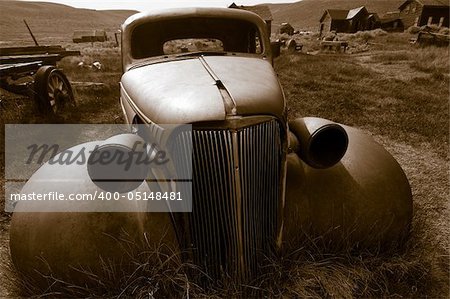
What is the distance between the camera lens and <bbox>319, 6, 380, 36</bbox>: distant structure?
122ft

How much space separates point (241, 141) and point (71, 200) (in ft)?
3.77

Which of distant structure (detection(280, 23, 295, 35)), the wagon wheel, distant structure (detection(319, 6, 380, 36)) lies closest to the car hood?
the wagon wheel

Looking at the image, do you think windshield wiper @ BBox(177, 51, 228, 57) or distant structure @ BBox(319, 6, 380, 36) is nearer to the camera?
windshield wiper @ BBox(177, 51, 228, 57)

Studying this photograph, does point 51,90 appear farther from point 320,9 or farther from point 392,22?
point 320,9

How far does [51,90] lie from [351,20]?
40.5 meters

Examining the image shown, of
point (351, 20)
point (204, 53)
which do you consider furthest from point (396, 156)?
point (351, 20)

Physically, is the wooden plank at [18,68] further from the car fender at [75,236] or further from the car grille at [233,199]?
the car grille at [233,199]

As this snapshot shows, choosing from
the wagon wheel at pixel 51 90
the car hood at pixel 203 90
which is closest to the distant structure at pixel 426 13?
the wagon wheel at pixel 51 90

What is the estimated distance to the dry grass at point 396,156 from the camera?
6.71 feet

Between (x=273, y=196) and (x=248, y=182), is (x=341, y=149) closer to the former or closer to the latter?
(x=273, y=196)

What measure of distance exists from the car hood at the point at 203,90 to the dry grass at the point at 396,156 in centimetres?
97

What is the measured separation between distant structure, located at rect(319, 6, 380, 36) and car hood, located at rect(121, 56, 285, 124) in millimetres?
38466

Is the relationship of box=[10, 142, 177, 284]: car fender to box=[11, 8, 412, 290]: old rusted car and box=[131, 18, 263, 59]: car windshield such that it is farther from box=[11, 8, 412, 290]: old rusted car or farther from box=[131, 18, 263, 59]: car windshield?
box=[131, 18, 263, 59]: car windshield

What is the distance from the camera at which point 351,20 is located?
3834 centimetres
